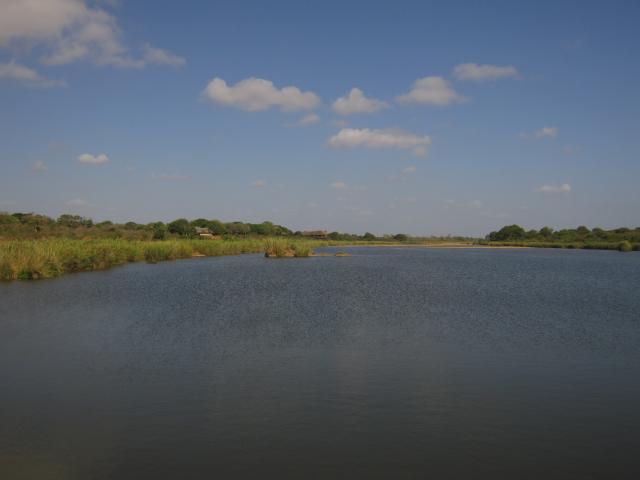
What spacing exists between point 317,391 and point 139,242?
50.3 metres

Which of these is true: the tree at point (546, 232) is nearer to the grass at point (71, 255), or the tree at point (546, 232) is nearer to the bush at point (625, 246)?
the bush at point (625, 246)

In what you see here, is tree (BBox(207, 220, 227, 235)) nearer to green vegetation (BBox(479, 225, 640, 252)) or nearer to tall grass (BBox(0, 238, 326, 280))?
tall grass (BBox(0, 238, 326, 280))

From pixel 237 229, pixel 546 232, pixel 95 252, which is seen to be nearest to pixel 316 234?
pixel 237 229

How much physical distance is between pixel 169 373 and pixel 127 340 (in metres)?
4.16

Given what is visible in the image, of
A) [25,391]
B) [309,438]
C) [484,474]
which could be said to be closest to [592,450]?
[484,474]

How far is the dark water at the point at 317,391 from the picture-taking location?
7.29 metres

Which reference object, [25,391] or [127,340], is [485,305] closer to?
[127,340]

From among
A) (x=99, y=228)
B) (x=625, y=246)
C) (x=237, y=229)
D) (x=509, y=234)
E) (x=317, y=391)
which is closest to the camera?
(x=317, y=391)

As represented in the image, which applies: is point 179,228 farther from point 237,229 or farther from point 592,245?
point 592,245

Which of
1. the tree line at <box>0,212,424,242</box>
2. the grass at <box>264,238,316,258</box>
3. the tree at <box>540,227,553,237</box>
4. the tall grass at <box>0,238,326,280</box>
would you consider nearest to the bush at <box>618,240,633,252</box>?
the tree at <box>540,227,553,237</box>

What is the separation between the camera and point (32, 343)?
47.4 feet

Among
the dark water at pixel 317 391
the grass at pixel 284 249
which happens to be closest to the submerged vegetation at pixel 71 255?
the grass at pixel 284 249

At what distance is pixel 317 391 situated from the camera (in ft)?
34.0

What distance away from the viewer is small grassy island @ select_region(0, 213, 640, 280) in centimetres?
3275
